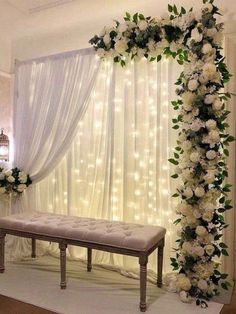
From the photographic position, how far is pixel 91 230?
2.67m

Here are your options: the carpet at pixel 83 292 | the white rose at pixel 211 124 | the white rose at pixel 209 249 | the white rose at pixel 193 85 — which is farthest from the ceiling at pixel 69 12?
the carpet at pixel 83 292

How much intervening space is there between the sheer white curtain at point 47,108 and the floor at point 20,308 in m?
1.10

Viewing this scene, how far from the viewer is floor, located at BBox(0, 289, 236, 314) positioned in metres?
2.33

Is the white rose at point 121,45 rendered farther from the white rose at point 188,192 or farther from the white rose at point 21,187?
the white rose at point 21,187

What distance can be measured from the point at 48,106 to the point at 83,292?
203 centimetres

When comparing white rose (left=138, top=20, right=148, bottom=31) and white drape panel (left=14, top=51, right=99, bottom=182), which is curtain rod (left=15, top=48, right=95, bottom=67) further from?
white rose (left=138, top=20, right=148, bottom=31)

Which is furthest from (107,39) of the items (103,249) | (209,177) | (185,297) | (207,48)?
(185,297)

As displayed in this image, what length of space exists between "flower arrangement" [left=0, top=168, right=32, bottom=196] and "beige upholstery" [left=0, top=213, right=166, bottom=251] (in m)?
0.57

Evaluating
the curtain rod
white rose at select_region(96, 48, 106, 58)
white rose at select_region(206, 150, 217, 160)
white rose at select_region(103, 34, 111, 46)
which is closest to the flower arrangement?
the curtain rod

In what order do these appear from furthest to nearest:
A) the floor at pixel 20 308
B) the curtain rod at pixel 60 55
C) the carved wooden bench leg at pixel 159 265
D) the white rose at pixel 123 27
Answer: the curtain rod at pixel 60 55, the white rose at pixel 123 27, the carved wooden bench leg at pixel 159 265, the floor at pixel 20 308

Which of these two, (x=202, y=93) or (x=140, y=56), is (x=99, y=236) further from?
(x=140, y=56)

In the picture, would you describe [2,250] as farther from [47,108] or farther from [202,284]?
[202,284]

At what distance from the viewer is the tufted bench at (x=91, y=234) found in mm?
2428

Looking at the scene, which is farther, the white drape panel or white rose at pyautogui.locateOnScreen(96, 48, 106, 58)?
the white drape panel
